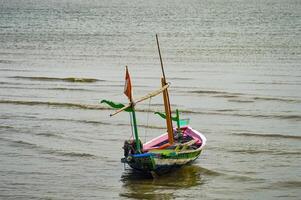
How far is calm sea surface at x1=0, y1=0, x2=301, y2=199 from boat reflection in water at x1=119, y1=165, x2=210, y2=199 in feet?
0.12

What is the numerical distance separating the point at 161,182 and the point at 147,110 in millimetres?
10860

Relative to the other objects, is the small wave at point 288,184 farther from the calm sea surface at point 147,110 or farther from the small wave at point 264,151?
the small wave at point 264,151

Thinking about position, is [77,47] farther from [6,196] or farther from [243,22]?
[6,196]

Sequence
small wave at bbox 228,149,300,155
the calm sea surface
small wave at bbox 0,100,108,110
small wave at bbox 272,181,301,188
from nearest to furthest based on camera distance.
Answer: small wave at bbox 272,181,301,188 → the calm sea surface → small wave at bbox 228,149,300,155 → small wave at bbox 0,100,108,110

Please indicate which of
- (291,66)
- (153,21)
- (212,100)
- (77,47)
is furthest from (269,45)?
(153,21)

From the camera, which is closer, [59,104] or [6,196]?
[6,196]

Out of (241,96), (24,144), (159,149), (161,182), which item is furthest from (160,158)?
(241,96)

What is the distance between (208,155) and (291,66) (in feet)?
63.2

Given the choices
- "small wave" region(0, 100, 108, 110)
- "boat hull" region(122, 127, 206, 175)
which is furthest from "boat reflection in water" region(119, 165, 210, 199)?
"small wave" region(0, 100, 108, 110)

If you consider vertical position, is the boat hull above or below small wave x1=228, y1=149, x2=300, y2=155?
above

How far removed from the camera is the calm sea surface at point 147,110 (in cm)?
2175

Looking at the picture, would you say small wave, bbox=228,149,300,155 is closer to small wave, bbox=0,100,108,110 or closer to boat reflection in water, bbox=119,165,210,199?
boat reflection in water, bbox=119,165,210,199

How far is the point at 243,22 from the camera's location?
75.9m

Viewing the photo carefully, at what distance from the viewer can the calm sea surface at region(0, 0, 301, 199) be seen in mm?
21750
